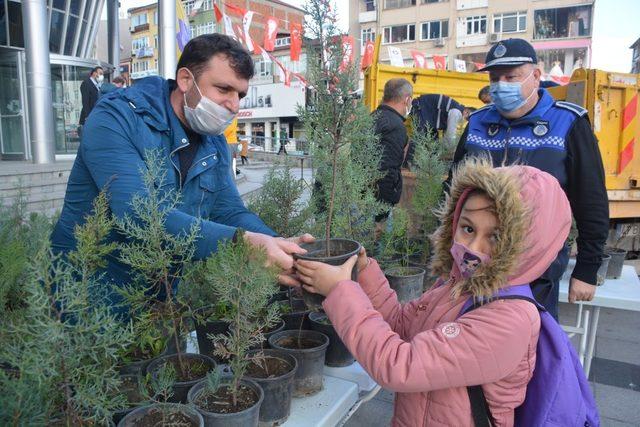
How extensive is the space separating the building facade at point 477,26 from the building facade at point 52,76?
18606mm

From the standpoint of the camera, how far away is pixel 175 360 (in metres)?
1.52

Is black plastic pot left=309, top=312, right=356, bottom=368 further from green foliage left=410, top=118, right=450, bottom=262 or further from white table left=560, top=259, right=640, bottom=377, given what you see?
green foliage left=410, top=118, right=450, bottom=262

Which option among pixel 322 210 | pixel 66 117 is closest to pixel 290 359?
pixel 322 210

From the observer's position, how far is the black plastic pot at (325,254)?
145 cm

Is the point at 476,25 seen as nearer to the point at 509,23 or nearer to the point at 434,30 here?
the point at 509,23

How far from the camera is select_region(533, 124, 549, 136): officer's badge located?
2.41m

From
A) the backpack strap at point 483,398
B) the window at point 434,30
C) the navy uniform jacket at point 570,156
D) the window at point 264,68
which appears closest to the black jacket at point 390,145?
the navy uniform jacket at point 570,156

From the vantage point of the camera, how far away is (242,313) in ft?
4.66

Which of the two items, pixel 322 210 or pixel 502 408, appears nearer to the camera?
pixel 502 408

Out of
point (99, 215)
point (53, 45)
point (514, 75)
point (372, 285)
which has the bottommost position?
point (372, 285)

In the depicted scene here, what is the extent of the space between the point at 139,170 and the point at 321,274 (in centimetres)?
69

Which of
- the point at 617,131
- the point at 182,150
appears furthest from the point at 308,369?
the point at 617,131

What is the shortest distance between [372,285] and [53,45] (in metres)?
13.3

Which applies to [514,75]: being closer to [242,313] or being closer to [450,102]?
[242,313]
